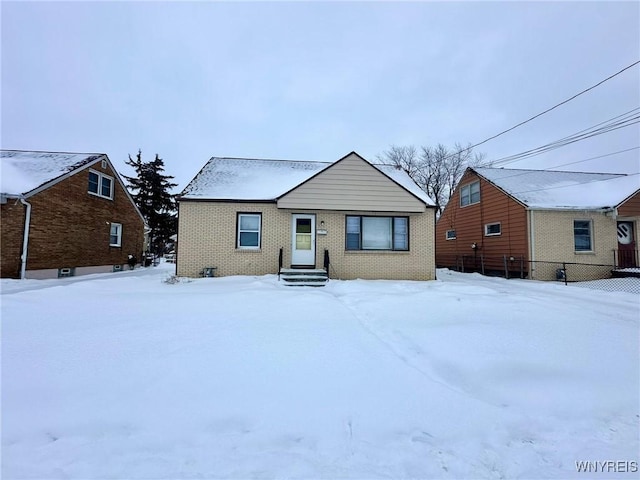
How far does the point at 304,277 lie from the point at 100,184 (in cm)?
1395

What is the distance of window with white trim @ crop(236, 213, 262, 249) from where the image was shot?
1212 cm

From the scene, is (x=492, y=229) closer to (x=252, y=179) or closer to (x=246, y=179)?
(x=252, y=179)

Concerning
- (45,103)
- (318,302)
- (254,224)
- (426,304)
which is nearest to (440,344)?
(426,304)

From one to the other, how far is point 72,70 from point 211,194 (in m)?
17.0

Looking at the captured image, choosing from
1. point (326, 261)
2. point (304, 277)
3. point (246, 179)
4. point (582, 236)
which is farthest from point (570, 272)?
point (246, 179)

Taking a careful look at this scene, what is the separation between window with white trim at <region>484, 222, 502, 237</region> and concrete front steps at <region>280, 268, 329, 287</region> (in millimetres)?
11243

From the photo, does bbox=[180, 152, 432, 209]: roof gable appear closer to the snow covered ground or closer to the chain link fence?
the chain link fence

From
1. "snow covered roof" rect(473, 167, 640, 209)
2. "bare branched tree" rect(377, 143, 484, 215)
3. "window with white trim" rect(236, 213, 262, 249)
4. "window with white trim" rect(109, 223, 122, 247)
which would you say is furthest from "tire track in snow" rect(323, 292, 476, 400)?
"bare branched tree" rect(377, 143, 484, 215)

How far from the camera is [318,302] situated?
282 inches

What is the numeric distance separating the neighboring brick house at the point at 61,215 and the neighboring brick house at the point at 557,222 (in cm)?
2187

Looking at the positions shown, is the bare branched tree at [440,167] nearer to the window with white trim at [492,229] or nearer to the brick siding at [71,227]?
the window with white trim at [492,229]

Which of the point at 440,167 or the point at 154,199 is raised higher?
the point at 440,167

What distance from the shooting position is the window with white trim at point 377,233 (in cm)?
1253

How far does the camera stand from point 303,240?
12.3 meters
